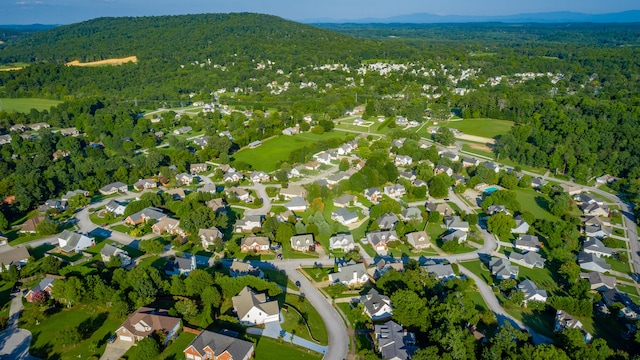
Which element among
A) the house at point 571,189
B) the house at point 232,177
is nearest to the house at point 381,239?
the house at point 232,177

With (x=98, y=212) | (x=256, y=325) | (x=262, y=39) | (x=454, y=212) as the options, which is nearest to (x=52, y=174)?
(x=98, y=212)

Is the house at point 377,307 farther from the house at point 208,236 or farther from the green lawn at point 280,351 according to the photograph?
the house at point 208,236

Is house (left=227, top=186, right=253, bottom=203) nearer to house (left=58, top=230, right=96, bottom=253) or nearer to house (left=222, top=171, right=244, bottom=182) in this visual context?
house (left=222, top=171, right=244, bottom=182)

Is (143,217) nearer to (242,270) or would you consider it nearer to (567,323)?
(242,270)

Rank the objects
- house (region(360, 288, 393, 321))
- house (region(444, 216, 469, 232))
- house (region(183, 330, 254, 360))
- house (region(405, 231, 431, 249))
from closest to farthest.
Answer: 1. house (region(183, 330, 254, 360))
2. house (region(360, 288, 393, 321))
3. house (region(405, 231, 431, 249))
4. house (region(444, 216, 469, 232))

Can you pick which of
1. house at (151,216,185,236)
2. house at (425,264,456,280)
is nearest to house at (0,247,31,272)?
house at (151,216,185,236)

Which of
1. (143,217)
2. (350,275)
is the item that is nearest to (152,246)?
(143,217)
